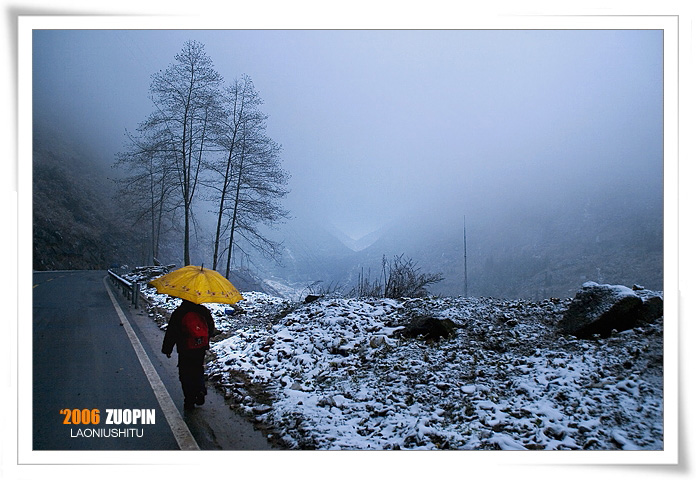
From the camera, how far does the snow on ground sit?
3098mm

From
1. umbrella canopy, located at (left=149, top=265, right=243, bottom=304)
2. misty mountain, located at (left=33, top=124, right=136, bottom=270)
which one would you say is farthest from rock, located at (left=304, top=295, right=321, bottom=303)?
misty mountain, located at (left=33, top=124, right=136, bottom=270)

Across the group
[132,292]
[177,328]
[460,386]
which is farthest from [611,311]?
[132,292]

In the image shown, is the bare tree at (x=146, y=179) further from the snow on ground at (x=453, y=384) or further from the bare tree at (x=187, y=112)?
the snow on ground at (x=453, y=384)

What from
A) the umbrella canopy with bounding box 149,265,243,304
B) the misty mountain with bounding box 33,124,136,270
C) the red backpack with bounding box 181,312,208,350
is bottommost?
the red backpack with bounding box 181,312,208,350

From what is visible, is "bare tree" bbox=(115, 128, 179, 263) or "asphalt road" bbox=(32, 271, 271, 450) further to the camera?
"bare tree" bbox=(115, 128, 179, 263)

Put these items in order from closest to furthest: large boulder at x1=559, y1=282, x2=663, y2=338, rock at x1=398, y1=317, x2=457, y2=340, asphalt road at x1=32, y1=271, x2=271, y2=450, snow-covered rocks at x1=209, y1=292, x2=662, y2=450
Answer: snow-covered rocks at x1=209, y1=292, x2=662, y2=450 < asphalt road at x1=32, y1=271, x2=271, y2=450 < large boulder at x1=559, y1=282, x2=663, y2=338 < rock at x1=398, y1=317, x2=457, y2=340

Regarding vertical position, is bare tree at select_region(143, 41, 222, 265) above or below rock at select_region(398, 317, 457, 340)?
above

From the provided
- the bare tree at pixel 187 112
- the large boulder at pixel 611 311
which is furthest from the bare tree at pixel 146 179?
the large boulder at pixel 611 311

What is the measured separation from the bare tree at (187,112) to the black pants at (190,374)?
3421 millimetres

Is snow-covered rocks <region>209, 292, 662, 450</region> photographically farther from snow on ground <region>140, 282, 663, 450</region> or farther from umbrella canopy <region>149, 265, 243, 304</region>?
umbrella canopy <region>149, 265, 243, 304</region>

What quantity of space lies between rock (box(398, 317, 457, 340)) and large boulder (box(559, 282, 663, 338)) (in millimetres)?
1356

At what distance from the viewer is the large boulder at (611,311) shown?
3.91 metres

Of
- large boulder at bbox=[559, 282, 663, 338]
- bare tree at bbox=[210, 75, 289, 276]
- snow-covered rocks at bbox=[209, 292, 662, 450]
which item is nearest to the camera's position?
snow-covered rocks at bbox=[209, 292, 662, 450]
